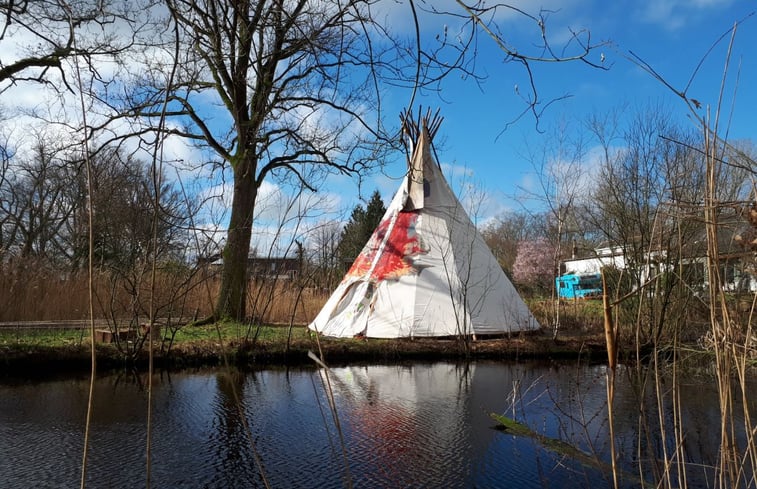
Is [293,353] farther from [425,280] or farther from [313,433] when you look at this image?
[313,433]

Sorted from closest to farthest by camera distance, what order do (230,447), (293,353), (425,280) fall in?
1. (230,447)
2. (293,353)
3. (425,280)

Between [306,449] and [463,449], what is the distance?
92 cm

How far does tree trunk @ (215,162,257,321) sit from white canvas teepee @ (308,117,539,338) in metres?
1.35

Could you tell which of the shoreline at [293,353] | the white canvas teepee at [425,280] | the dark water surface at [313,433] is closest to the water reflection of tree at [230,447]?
the dark water surface at [313,433]

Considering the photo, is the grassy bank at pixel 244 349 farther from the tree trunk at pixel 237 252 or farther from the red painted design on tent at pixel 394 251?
the red painted design on tent at pixel 394 251

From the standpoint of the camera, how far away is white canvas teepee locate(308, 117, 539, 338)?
850 cm

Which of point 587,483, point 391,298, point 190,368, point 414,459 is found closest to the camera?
point 587,483

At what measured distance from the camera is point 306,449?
3.54 meters

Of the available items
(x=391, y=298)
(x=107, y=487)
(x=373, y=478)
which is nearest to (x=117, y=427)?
(x=107, y=487)

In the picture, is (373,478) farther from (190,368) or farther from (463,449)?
(190,368)

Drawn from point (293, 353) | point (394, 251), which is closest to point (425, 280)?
point (394, 251)

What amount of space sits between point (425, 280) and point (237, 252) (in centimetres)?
288

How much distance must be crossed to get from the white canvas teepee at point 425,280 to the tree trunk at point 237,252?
135 cm

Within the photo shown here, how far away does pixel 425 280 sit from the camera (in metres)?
8.82
